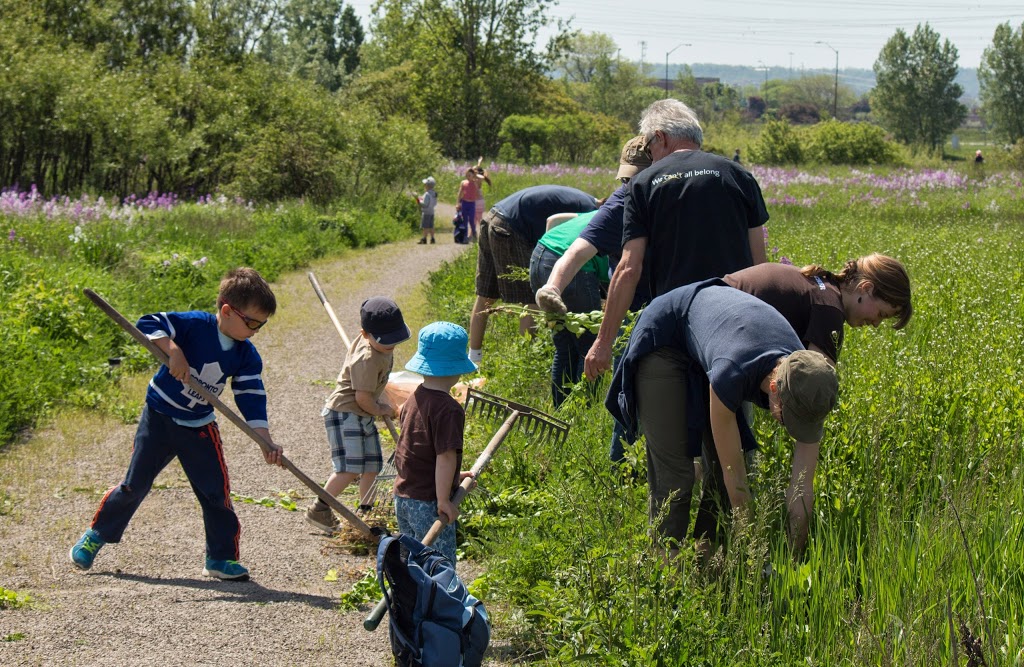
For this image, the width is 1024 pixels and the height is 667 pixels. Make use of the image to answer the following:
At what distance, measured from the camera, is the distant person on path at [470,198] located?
63.7 ft

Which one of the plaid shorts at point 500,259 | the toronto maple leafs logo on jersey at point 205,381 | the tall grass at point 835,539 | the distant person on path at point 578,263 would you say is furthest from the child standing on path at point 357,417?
the plaid shorts at point 500,259

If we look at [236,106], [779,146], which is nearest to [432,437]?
[236,106]

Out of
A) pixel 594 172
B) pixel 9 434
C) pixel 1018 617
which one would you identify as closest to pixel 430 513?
pixel 1018 617

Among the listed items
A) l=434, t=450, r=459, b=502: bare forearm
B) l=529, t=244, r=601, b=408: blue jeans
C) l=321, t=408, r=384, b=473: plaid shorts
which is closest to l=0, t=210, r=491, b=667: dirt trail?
l=321, t=408, r=384, b=473: plaid shorts

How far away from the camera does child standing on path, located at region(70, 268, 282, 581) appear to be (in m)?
4.82

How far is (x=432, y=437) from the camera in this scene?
4.18 m

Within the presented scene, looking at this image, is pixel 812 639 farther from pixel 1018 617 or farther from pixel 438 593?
pixel 438 593

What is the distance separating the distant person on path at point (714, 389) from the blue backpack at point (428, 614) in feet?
2.26

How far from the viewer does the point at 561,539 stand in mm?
4398

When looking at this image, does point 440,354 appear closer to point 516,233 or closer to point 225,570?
point 225,570

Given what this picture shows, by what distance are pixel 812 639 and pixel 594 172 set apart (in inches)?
1193

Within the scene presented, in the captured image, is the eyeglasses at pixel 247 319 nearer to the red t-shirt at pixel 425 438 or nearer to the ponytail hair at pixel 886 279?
the red t-shirt at pixel 425 438

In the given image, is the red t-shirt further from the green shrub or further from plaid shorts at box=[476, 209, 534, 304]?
the green shrub

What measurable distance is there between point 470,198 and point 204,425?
14.9 m
